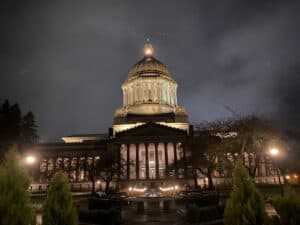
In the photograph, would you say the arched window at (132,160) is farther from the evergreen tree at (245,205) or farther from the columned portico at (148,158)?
the evergreen tree at (245,205)

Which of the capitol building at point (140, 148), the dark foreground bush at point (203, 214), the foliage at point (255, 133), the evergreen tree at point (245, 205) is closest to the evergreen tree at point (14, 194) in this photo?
the evergreen tree at point (245, 205)

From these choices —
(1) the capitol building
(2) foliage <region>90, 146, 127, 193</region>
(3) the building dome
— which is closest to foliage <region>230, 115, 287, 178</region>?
(1) the capitol building

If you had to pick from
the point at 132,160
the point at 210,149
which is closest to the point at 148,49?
the point at 132,160

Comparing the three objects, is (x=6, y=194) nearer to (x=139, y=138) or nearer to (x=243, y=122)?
(x=243, y=122)

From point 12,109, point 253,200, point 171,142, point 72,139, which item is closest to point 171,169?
point 171,142

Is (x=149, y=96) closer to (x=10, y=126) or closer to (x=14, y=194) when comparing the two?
(x=10, y=126)

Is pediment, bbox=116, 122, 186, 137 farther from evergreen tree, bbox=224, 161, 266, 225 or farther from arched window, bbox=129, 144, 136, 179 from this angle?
evergreen tree, bbox=224, 161, 266, 225

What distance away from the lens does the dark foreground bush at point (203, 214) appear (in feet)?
62.4

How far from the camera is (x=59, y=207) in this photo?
37.8 ft

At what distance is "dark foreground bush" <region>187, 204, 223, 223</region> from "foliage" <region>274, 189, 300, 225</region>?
9.14 metres

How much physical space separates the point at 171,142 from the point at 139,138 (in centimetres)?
969

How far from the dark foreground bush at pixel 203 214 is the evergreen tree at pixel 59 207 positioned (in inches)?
401

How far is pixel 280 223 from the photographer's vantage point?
10.5 m

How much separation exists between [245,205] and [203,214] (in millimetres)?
9361
